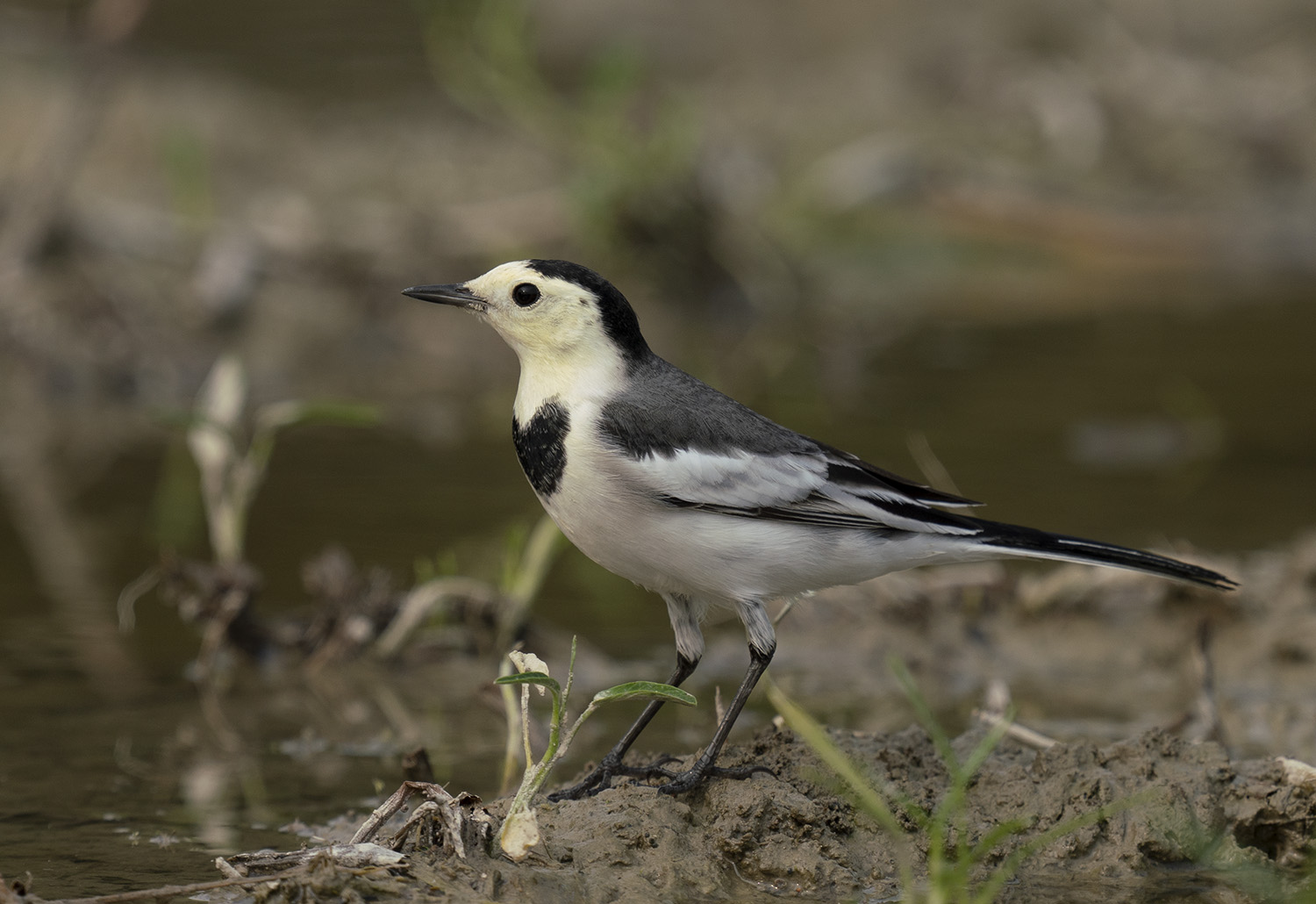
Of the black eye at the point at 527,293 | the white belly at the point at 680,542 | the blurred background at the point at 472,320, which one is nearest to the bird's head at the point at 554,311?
the black eye at the point at 527,293

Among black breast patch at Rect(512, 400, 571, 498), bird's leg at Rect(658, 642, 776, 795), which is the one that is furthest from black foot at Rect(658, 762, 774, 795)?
black breast patch at Rect(512, 400, 571, 498)

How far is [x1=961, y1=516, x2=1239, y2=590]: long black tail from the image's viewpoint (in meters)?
4.70

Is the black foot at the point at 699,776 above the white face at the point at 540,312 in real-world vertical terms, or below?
below

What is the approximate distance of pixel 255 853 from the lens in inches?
149

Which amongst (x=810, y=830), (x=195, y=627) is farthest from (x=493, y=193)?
(x=810, y=830)

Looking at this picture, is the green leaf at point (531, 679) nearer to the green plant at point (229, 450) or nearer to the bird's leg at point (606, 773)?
the bird's leg at point (606, 773)

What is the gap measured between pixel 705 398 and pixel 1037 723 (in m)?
1.85

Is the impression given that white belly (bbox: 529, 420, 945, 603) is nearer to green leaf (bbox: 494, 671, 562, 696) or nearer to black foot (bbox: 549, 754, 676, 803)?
black foot (bbox: 549, 754, 676, 803)

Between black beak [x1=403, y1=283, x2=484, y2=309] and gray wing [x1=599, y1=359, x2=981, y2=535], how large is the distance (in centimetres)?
55

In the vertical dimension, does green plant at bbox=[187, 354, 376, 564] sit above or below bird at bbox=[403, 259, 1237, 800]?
below

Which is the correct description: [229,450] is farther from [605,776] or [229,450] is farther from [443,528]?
[605,776]

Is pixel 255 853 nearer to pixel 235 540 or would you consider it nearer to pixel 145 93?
pixel 235 540

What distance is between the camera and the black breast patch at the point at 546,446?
15.0ft

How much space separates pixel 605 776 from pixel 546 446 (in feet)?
3.03
